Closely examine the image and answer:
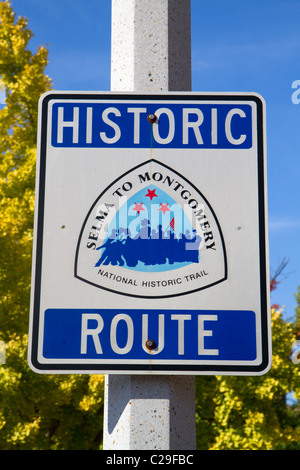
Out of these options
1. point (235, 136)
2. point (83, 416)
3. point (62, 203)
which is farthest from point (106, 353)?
point (83, 416)

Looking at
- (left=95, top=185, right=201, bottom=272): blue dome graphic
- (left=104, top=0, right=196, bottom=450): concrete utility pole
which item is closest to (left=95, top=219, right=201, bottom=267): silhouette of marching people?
(left=95, top=185, right=201, bottom=272): blue dome graphic

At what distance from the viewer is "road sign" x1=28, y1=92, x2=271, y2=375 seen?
188 centimetres

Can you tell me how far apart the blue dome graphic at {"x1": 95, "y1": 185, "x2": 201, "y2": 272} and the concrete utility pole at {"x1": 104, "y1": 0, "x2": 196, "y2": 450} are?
1.42 ft

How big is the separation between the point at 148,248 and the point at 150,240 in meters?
0.03

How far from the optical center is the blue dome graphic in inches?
76.1

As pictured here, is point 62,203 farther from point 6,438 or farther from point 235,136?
point 6,438

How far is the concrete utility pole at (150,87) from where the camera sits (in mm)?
1886

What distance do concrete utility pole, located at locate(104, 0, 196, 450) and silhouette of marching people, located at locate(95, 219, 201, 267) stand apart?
437 millimetres

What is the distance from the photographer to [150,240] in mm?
1941

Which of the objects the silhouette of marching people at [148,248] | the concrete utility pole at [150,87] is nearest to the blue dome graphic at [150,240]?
the silhouette of marching people at [148,248]

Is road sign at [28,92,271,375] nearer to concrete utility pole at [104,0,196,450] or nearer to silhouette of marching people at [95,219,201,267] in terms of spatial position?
silhouette of marching people at [95,219,201,267]

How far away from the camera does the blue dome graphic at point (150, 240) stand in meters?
1.93

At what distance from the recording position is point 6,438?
10.1 m

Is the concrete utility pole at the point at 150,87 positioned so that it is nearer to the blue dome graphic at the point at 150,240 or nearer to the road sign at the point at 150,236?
the road sign at the point at 150,236
